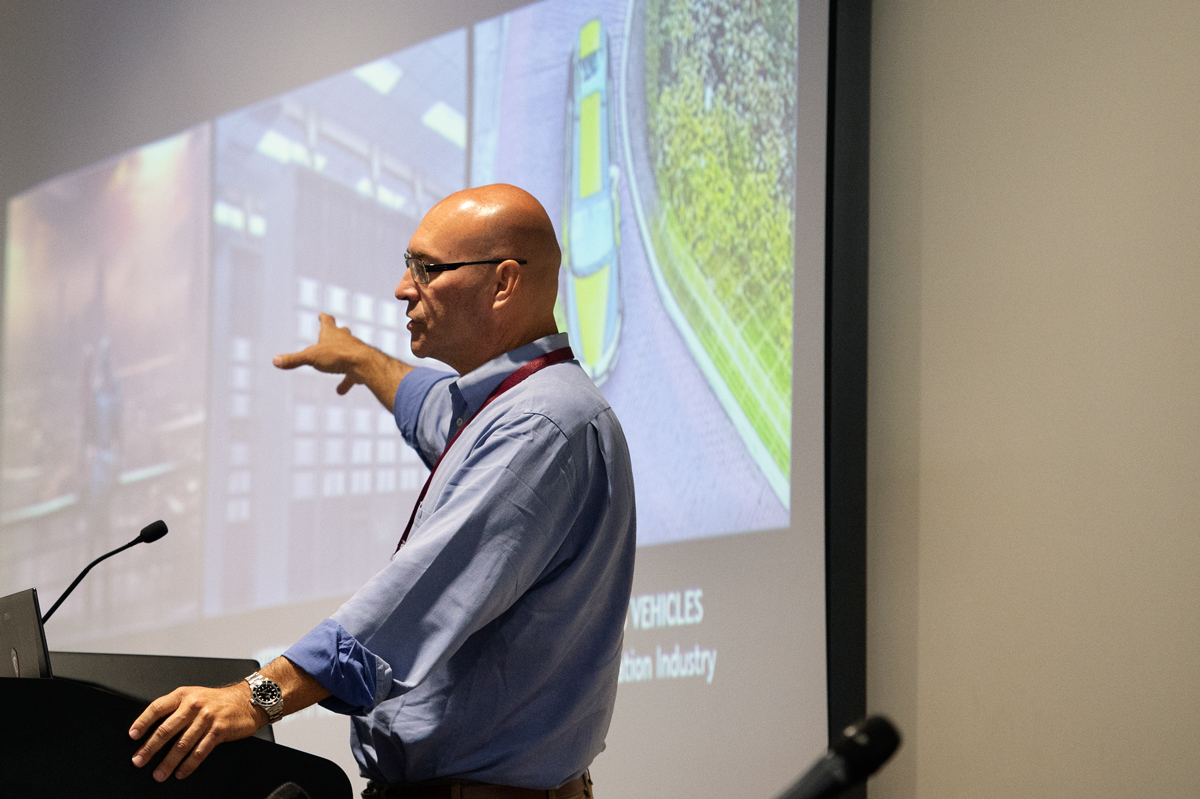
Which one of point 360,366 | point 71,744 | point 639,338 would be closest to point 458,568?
point 71,744

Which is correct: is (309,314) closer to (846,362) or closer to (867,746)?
(846,362)

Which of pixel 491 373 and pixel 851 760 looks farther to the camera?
pixel 491 373

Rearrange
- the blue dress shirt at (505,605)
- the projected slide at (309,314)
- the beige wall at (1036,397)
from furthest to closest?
the beige wall at (1036,397) < the projected slide at (309,314) < the blue dress shirt at (505,605)

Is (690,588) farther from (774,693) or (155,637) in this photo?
(155,637)

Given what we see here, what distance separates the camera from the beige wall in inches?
110

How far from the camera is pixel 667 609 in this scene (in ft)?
9.85

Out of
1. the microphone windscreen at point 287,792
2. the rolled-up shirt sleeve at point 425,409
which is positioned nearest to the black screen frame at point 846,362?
the rolled-up shirt sleeve at point 425,409

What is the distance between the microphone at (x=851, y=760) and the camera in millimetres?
705

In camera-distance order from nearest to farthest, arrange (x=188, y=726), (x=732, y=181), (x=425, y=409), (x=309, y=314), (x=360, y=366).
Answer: (x=188, y=726)
(x=425, y=409)
(x=360, y=366)
(x=309, y=314)
(x=732, y=181)

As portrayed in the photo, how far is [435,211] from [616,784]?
1.87 meters

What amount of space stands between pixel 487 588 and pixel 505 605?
0.05 meters

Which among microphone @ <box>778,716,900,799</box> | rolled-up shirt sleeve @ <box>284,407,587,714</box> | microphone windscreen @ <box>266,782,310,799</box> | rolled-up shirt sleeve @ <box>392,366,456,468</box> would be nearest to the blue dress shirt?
rolled-up shirt sleeve @ <box>284,407,587,714</box>

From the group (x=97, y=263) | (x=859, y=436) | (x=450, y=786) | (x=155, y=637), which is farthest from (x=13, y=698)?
(x=859, y=436)

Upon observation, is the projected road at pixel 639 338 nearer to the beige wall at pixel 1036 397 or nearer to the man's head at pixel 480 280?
the beige wall at pixel 1036 397
